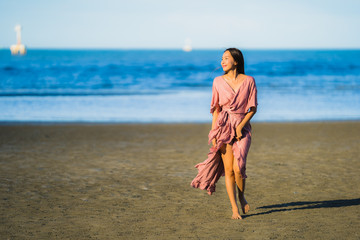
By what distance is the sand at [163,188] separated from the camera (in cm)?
453

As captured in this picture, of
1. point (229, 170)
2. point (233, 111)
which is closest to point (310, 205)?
point (229, 170)

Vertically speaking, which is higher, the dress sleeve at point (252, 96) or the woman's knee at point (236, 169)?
the dress sleeve at point (252, 96)

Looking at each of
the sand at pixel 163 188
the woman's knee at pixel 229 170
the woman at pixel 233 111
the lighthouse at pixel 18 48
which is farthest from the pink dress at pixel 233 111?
the lighthouse at pixel 18 48

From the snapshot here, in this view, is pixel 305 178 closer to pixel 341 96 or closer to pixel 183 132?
pixel 183 132

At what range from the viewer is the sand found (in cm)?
453

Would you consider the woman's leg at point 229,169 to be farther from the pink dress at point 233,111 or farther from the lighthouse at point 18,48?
the lighthouse at point 18,48

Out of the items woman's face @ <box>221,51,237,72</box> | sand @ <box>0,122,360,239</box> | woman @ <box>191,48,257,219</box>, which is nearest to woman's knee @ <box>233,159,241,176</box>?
woman @ <box>191,48,257,219</box>

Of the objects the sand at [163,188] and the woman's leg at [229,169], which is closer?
the sand at [163,188]

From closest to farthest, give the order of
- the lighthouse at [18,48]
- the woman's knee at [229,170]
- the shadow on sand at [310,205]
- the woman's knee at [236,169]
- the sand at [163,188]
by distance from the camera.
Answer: the sand at [163,188]
the woman's knee at [236,169]
the woman's knee at [229,170]
the shadow on sand at [310,205]
the lighthouse at [18,48]

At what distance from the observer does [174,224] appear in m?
4.68

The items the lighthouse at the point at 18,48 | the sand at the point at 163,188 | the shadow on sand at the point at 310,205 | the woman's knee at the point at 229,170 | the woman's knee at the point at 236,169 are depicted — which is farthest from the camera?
the lighthouse at the point at 18,48

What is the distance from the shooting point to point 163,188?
20.2ft

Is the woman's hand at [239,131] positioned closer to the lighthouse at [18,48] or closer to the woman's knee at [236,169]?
the woman's knee at [236,169]

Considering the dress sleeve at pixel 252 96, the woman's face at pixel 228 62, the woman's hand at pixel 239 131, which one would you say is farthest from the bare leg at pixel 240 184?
the woman's face at pixel 228 62
